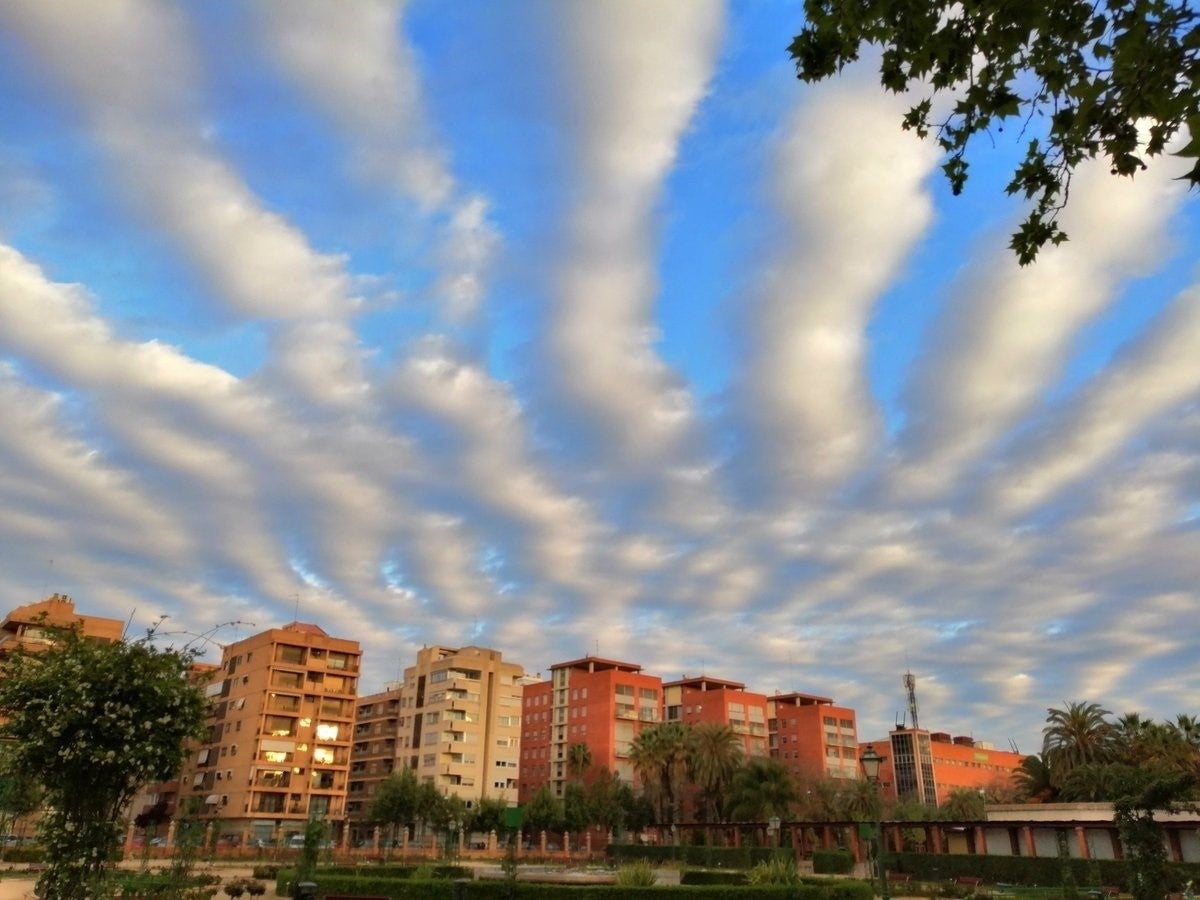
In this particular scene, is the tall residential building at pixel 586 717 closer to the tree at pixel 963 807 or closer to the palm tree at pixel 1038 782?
the tree at pixel 963 807

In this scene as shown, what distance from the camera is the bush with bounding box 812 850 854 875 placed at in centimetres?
5803

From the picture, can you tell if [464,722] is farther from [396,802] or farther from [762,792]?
[762,792]

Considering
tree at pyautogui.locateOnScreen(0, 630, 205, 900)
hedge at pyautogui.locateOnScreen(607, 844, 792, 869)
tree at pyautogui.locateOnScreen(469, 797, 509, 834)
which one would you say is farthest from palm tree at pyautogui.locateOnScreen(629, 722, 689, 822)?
tree at pyautogui.locateOnScreen(0, 630, 205, 900)

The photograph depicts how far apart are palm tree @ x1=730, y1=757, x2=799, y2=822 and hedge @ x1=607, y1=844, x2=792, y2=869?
10022 mm

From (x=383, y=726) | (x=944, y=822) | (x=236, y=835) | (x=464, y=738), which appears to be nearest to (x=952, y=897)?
(x=944, y=822)

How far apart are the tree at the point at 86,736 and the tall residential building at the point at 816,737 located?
11467cm

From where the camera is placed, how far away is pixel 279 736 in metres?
84.4

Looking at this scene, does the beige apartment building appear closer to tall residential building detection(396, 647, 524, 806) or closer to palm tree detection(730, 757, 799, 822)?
tall residential building detection(396, 647, 524, 806)

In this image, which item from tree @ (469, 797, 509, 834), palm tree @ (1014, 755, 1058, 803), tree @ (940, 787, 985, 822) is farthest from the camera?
tree @ (469, 797, 509, 834)

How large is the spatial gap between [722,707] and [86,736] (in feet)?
365

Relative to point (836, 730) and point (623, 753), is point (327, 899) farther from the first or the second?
point (836, 730)

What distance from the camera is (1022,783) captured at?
73.3 m

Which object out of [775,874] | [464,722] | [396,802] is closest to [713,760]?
[396,802]

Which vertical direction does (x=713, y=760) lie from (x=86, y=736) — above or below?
above
